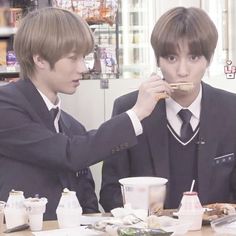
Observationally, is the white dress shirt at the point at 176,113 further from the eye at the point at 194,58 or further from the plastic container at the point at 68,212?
the plastic container at the point at 68,212

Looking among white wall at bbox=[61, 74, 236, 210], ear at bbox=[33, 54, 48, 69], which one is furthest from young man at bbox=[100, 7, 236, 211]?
white wall at bbox=[61, 74, 236, 210]

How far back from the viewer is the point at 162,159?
2002mm

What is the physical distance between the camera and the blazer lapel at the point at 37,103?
A: 6.40ft

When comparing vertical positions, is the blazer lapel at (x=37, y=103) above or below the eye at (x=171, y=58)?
below

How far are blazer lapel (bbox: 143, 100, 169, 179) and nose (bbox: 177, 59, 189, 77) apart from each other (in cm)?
16

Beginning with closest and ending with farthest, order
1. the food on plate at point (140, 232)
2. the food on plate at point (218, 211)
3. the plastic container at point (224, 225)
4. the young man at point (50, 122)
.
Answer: the food on plate at point (140, 232) → the plastic container at point (224, 225) → the food on plate at point (218, 211) → the young man at point (50, 122)

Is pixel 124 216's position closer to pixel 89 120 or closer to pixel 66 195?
pixel 66 195

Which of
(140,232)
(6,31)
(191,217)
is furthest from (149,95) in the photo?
(6,31)

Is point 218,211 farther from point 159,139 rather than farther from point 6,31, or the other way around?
point 6,31

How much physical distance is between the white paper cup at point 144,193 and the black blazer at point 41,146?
0.53 feet

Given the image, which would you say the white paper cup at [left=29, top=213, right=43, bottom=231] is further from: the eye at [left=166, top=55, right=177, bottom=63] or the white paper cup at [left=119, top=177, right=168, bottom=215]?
the eye at [left=166, top=55, right=177, bottom=63]

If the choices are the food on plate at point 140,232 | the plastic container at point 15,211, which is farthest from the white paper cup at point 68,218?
the food on plate at point 140,232

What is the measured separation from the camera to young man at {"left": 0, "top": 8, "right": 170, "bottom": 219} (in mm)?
1793

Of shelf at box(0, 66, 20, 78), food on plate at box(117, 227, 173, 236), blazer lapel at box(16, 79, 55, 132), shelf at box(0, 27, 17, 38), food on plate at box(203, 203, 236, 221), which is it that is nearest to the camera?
food on plate at box(117, 227, 173, 236)
